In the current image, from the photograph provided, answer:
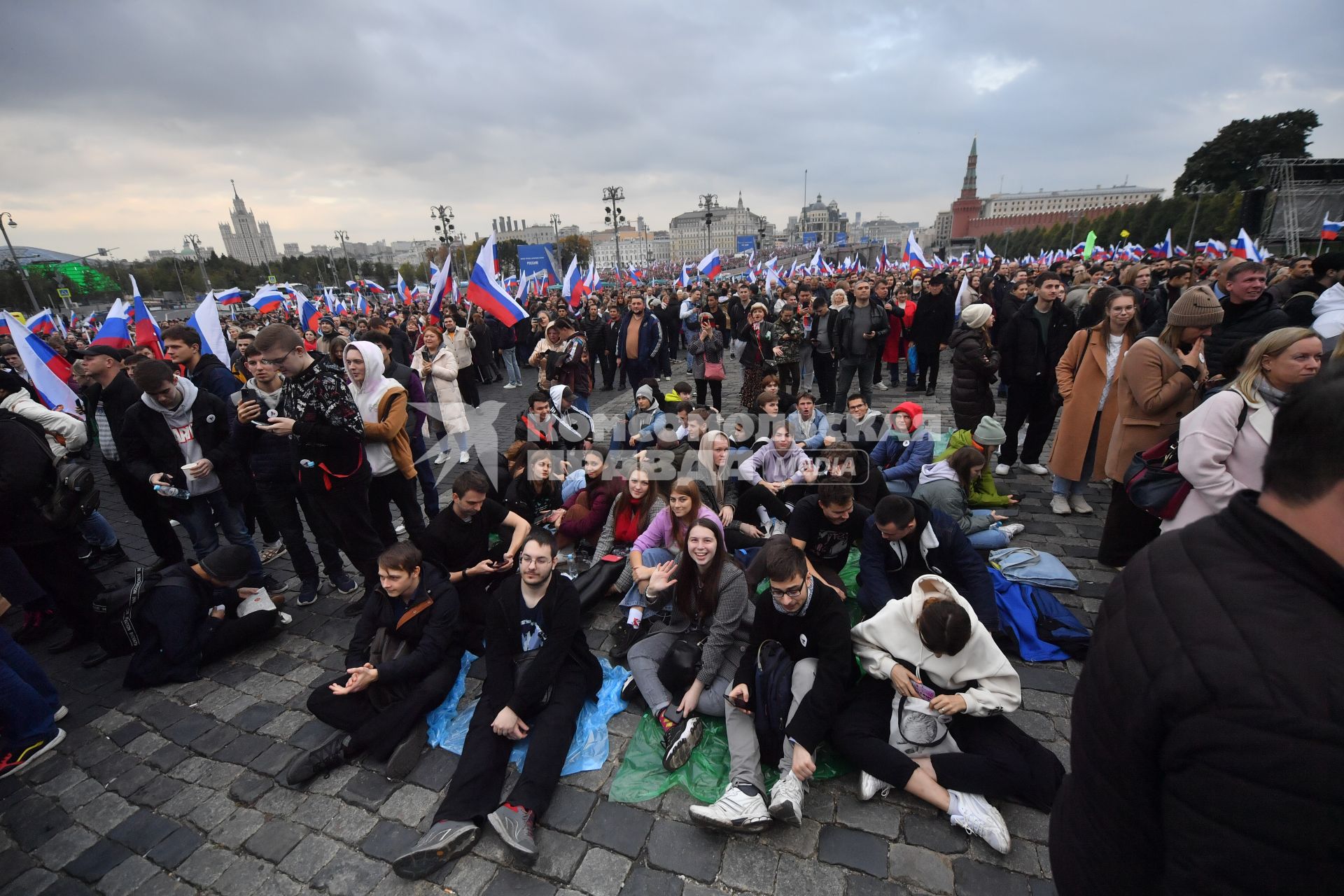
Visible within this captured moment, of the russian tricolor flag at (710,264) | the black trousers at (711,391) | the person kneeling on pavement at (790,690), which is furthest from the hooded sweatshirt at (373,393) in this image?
the russian tricolor flag at (710,264)

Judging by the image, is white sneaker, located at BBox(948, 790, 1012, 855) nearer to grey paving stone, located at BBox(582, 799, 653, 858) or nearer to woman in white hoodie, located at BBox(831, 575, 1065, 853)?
woman in white hoodie, located at BBox(831, 575, 1065, 853)

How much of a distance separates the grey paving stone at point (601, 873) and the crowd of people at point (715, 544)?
267 mm

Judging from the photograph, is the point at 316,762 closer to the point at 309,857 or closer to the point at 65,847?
the point at 309,857

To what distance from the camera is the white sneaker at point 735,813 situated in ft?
8.15

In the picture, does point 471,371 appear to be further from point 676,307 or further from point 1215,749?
point 1215,749

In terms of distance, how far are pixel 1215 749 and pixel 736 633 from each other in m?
2.76

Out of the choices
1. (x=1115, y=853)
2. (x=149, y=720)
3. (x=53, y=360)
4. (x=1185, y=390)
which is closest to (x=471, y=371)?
(x=53, y=360)

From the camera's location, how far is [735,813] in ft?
8.24

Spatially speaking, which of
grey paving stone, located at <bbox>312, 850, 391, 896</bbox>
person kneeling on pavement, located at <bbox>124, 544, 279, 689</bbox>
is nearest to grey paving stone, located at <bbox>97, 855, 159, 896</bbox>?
grey paving stone, located at <bbox>312, 850, 391, 896</bbox>

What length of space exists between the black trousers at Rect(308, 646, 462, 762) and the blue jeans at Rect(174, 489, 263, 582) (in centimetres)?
210

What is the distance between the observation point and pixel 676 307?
1430cm

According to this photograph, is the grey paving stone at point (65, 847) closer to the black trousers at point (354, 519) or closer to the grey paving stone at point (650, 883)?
the black trousers at point (354, 519)

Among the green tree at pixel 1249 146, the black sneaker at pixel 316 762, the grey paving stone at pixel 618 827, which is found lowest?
the grey paving stone at pixel 618 827

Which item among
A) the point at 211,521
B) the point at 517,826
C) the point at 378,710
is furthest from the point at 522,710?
the point at 211,521
